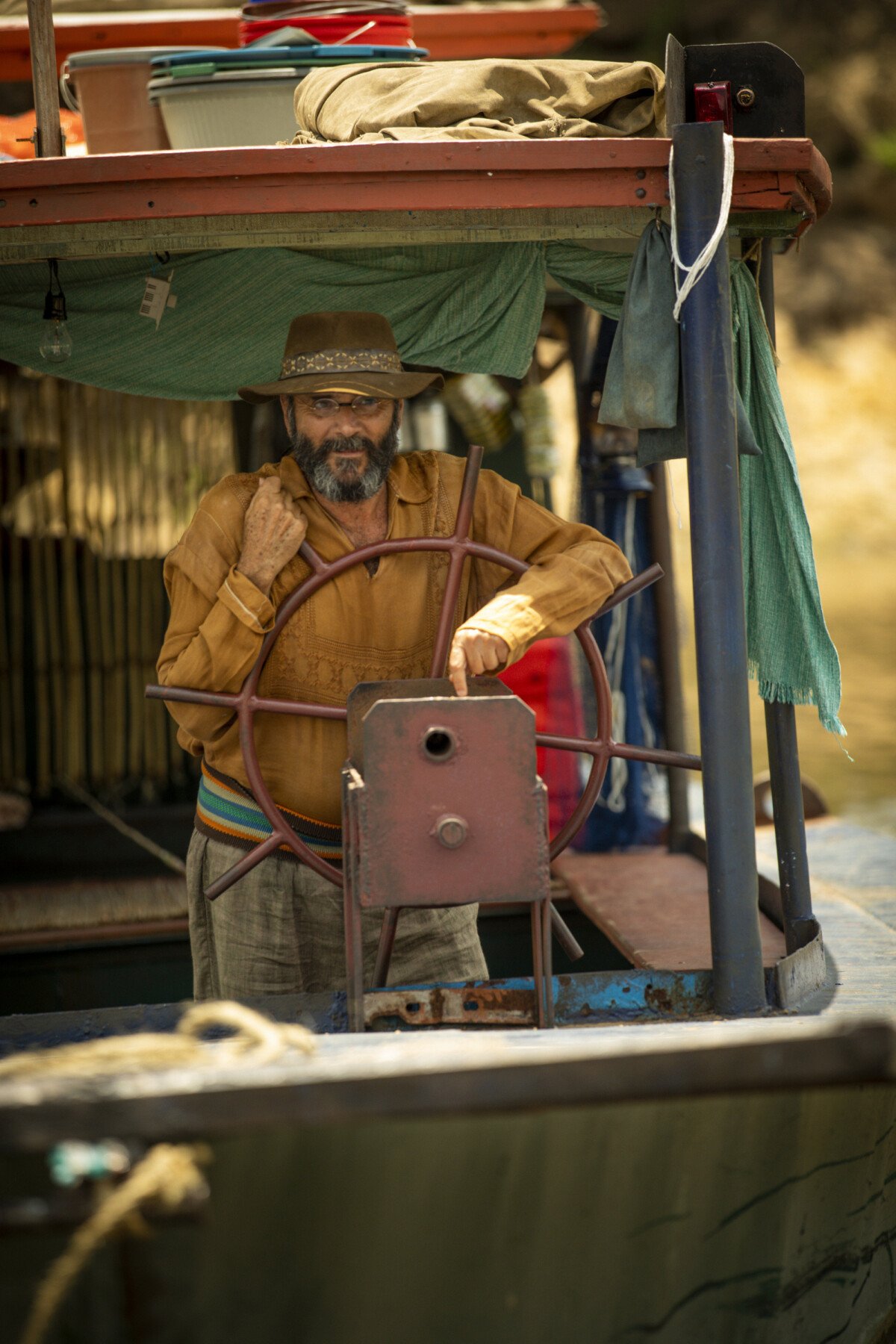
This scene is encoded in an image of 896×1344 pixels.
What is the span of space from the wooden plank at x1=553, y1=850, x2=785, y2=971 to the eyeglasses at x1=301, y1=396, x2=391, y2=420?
136 centimetres

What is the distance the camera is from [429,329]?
138 inches

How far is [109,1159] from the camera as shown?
67.1 inches

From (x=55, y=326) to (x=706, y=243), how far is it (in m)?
1.49

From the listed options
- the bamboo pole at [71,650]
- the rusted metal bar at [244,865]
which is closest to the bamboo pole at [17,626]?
the bamboo pole at [71,650]

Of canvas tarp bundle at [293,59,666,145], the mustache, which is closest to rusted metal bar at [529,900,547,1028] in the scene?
the mustache

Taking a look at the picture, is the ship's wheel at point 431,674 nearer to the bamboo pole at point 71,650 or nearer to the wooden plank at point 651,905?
the wooden plank at point 651,905

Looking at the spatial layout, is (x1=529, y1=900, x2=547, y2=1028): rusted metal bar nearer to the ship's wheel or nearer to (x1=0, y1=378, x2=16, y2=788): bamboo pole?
the ship's wheel

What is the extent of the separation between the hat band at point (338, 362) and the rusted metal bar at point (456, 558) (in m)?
0.29

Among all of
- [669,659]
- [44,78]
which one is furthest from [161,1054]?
[669,659]

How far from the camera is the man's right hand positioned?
2953 mm

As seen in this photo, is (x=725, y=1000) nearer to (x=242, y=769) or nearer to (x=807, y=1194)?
(x=807, y=1194)

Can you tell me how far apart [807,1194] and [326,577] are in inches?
58.7

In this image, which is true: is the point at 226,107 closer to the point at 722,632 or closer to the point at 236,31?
the point at 722,632

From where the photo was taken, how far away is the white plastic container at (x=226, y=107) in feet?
10.5
